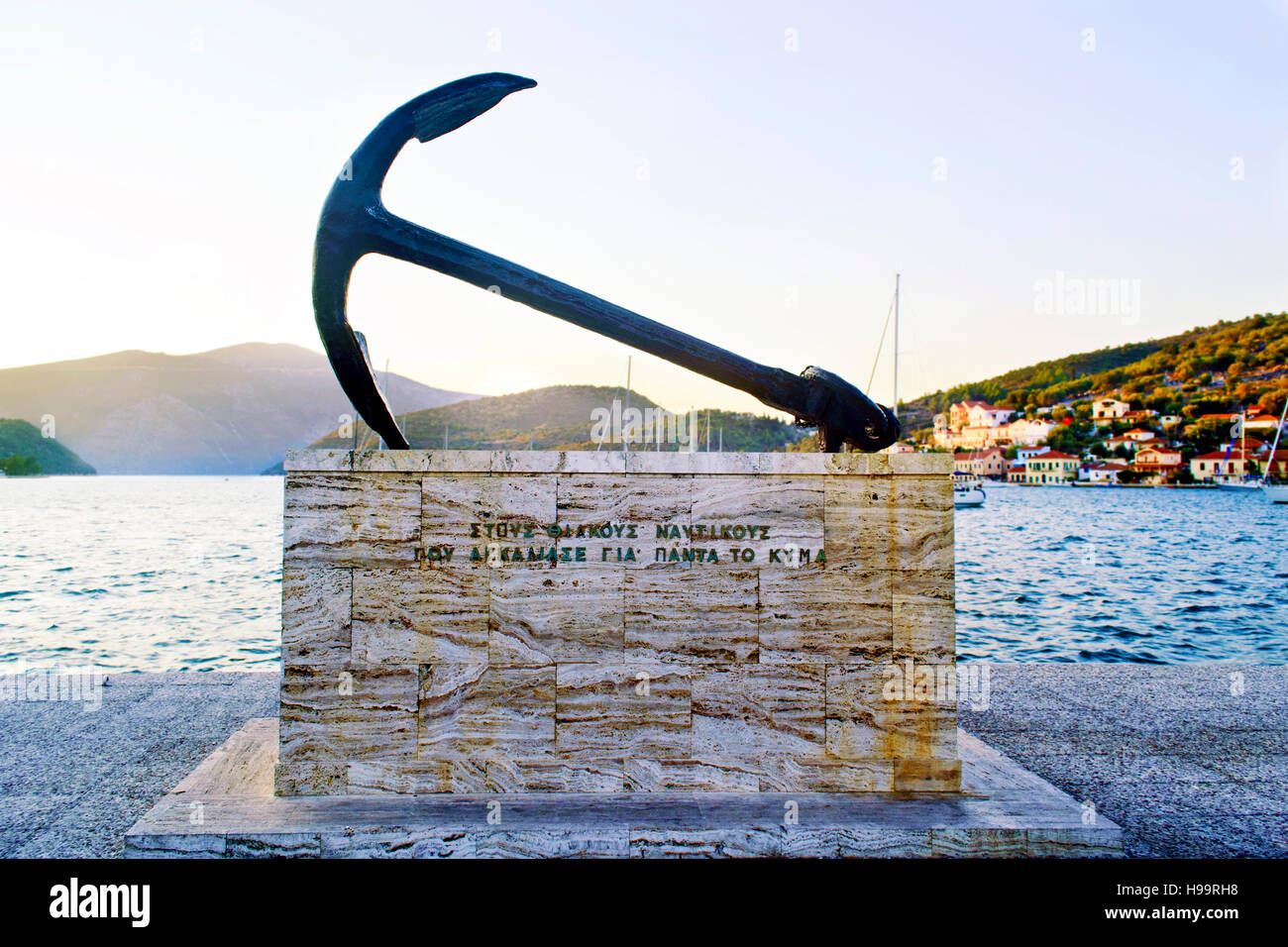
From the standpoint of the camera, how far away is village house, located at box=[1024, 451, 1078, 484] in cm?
9231

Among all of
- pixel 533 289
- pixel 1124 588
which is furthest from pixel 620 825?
pixel 1124 588

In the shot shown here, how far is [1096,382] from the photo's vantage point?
95625 millimetres

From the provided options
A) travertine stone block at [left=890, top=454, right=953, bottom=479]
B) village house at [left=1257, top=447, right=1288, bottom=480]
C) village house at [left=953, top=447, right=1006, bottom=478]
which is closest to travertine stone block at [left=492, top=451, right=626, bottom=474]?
travertine stone block at [left=890, top=454, right=953, bottom=479]

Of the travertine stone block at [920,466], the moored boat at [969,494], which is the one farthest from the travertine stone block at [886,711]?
the moored boat at [969,494]

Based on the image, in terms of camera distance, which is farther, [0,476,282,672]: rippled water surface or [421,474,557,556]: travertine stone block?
[0,476,282,672]: rippled water surface

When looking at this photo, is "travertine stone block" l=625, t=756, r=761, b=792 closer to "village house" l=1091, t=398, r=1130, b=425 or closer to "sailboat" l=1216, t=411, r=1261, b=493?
"sailboat" l=1216, t=411, r=1261, b=493

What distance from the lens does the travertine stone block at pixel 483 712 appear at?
3977mm

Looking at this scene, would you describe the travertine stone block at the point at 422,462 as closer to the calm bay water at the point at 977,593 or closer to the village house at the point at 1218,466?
the calm bay water at the point at 977,593

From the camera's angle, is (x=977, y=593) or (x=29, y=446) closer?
(x=977, y=593)

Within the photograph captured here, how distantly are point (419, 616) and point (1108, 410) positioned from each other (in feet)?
332

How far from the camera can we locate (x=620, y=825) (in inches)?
144

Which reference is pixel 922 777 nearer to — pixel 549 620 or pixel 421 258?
pixel 549 620

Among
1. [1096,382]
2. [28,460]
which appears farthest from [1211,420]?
[28,460]

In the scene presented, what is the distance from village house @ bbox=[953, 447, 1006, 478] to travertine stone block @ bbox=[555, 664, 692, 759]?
94.6 m
